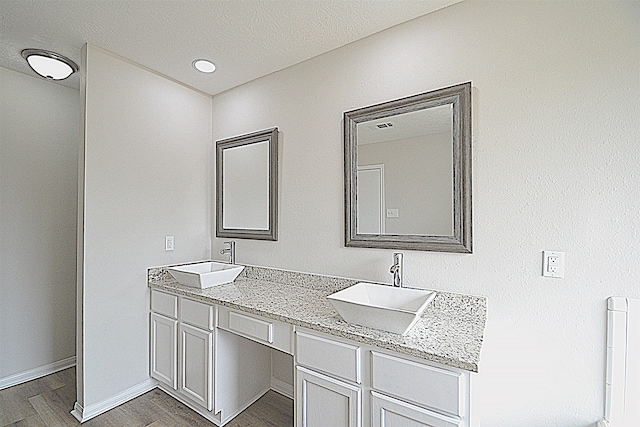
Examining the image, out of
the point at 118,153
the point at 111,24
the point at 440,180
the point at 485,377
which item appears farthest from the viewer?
the point at 118,153

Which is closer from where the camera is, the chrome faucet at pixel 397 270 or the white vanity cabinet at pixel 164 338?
the chrome faucet at pixel 397 270

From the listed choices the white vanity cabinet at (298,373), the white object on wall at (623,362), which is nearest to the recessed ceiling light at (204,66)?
the white vanity cabinet at (298,373)

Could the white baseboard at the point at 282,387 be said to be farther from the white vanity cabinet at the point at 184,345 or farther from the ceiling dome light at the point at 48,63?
the ceiling dome light at the point at 48,63

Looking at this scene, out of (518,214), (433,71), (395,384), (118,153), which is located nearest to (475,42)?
(433,71)

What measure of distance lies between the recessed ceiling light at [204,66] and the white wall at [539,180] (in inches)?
49.4

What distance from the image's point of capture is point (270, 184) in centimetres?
251

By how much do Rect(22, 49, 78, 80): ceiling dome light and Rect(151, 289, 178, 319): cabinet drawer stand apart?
5.71ft

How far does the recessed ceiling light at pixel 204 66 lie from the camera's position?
7.76 feet

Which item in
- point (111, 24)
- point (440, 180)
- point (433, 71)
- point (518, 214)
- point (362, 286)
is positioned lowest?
point (362, 286)

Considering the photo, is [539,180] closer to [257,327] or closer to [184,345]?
[257,327]

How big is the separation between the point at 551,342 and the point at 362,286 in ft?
3.01

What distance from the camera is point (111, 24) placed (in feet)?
6.32

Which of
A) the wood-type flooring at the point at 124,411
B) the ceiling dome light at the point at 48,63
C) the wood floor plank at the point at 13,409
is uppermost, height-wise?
the ceiling dome light at the point at 48,63

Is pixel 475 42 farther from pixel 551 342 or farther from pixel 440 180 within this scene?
pixel 551 342
